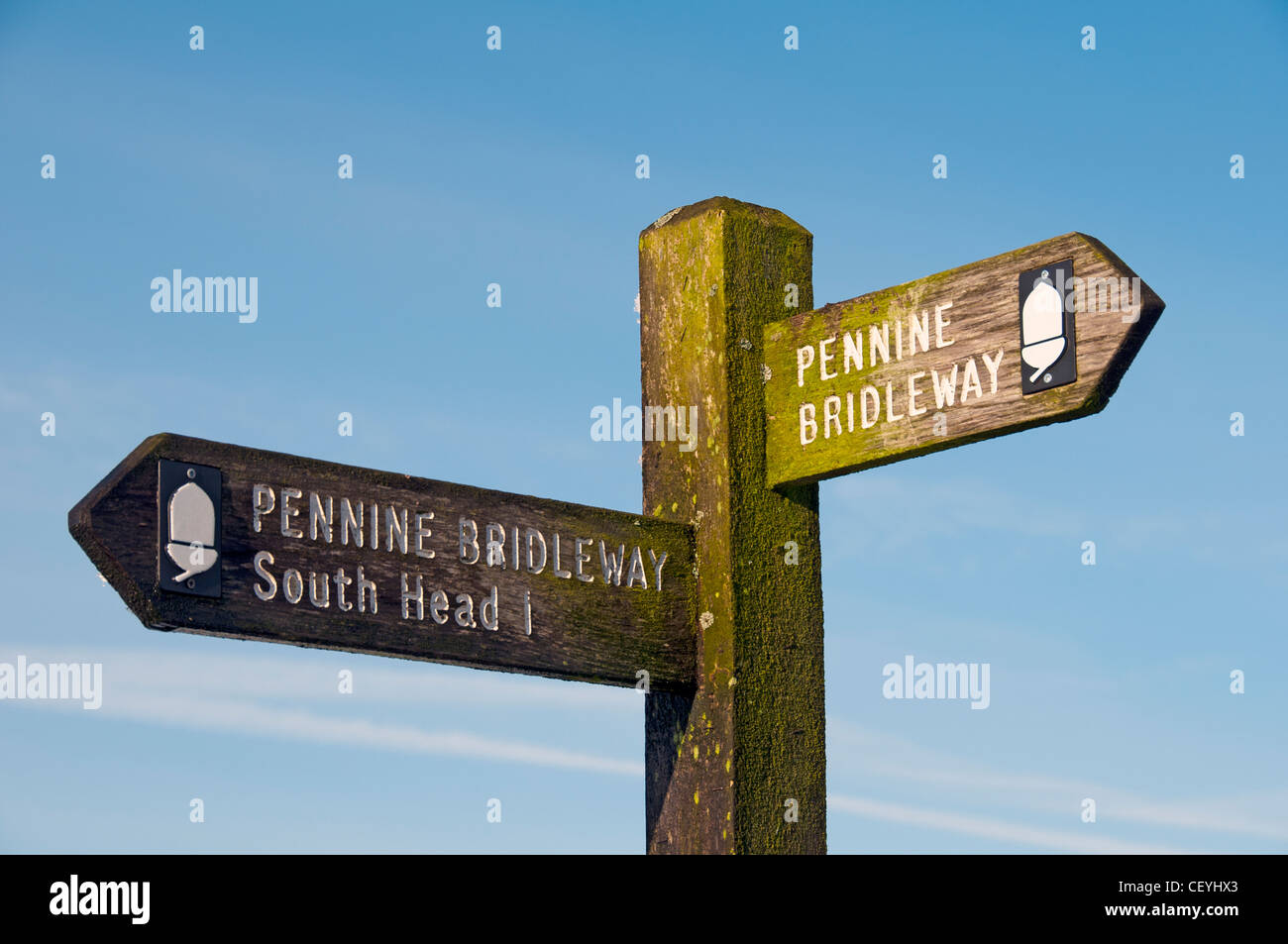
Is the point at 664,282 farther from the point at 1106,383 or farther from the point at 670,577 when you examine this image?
the point at 1106,383

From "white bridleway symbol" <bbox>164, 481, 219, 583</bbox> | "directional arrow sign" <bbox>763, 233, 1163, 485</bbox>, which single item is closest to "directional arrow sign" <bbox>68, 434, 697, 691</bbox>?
"white bridleway symbol" <bbox>164, 481, 219, 583</bbox>

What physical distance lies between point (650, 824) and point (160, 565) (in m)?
1.37

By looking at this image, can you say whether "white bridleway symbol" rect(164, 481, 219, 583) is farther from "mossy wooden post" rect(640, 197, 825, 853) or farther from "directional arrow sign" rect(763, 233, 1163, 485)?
"directional arrow sign" rect(763, 233, 1163, 485)

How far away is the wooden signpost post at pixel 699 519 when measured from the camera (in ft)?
10.9

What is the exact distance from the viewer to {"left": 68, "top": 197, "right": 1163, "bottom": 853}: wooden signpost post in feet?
10.9

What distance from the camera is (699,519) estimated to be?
4.00 m

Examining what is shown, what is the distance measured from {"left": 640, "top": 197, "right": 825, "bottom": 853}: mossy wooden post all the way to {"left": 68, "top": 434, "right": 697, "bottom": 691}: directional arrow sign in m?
0.10

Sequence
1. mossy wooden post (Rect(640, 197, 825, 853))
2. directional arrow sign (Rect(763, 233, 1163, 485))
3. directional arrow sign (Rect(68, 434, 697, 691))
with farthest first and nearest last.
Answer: mossy wooden post (Rect(640, 197, 825, 853))
directional arrow sign (Rect(763, 233, 1163, 485))
directional arrow sign (Rect(68, 434, 697, 691))

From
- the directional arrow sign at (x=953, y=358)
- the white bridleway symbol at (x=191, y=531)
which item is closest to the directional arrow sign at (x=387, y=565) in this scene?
the white bridleway symbol at (x=191, y=531)

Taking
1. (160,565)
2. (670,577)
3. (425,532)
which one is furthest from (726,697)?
(160,565)

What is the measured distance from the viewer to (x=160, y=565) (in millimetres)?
3207

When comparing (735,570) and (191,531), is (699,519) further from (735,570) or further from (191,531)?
(191,531)

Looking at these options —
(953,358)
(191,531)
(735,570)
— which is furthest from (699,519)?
(191,531)

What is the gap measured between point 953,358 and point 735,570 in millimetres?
690
